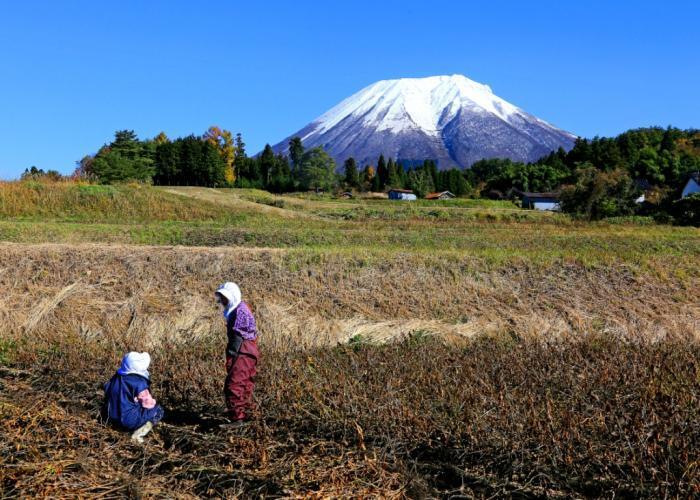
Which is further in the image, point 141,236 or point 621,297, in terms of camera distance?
point 141,236

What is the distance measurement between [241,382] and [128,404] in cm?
101

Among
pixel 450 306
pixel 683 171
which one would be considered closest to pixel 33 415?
pixel 450 306

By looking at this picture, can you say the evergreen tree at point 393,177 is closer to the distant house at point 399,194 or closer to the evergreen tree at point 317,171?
the distant house at point 399,194

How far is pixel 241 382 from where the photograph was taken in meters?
5.31

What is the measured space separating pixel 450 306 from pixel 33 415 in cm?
810

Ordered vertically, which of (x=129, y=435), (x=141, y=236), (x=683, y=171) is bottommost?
(x=129, y=435)

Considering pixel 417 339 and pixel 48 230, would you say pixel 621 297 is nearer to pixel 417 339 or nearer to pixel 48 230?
pixel 417 339

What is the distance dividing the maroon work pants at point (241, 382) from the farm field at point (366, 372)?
0.23 metres

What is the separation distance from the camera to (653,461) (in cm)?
393

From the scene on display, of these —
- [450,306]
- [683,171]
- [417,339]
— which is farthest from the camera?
[683,171]

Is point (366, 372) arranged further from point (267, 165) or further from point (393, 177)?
point (393, 177)

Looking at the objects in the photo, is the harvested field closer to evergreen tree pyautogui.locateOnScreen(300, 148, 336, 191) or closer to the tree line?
the tree line

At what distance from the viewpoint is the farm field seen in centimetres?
417

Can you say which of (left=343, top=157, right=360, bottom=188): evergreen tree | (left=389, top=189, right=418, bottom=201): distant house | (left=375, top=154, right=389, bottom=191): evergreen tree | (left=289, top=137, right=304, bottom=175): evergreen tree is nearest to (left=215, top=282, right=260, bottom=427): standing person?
(left=389, top=189, right=418, bottom=201): distant house
